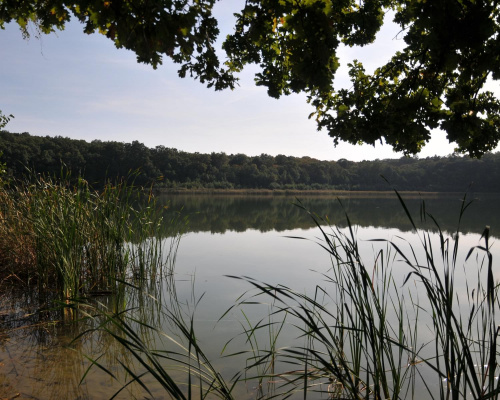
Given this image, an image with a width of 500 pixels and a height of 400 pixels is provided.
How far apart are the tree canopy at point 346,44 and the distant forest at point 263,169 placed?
97.5ft

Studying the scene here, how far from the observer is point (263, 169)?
46.2m

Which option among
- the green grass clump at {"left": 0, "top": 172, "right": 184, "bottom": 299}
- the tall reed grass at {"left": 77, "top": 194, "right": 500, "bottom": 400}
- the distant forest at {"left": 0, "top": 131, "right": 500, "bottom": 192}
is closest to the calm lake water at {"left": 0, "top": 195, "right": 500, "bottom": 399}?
the tall reed grass at {"left": 77, "top": 194, "right": 500, "bottom": 400}

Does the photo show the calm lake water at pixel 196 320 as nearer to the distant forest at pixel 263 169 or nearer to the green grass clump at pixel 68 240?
the green grass clump at pixel 68 240

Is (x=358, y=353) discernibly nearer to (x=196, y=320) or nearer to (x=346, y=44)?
(x=196, y=320)

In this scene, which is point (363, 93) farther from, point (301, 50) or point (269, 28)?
point (301, 50)

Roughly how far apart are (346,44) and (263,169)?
4224cm

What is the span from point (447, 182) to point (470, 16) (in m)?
44.3

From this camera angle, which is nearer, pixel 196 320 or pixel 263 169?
pixel 196 320

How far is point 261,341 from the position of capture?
319cm

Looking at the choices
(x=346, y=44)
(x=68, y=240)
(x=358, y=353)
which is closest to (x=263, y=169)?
(x=346, y=44)

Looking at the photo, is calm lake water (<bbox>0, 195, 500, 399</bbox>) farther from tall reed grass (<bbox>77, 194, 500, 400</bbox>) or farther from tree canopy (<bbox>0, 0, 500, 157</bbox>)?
tree canopy (<bbox>0, 0, 500, 157</bbox>)

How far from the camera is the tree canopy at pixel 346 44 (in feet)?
7.58

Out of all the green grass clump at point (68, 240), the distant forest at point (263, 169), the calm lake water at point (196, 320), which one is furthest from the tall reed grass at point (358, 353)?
the distant forest at point (263, 169)

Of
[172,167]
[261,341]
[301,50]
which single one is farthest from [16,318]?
[172,167]
